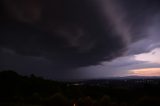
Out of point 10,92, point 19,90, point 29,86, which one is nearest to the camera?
point 10,92

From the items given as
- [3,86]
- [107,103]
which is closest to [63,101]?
[107,103]

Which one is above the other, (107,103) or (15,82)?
→ (15,82)

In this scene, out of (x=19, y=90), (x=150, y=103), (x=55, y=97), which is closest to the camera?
(x=150, y=103)

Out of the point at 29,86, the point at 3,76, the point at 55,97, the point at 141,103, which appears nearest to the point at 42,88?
the point at 29,86

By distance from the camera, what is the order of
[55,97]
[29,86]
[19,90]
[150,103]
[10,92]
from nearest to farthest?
1. [150,103]
2. [55,97]
3. [10,92]
4. [19,90]
5. [29,86]

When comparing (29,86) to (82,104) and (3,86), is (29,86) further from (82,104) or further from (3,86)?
(82,104)

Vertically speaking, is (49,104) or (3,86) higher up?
(3,86)

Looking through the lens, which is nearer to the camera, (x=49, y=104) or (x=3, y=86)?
(x=49, y=104)

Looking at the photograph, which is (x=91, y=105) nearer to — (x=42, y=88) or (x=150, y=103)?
(x=150, y=103)

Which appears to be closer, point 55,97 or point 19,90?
point 55,97
